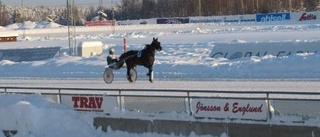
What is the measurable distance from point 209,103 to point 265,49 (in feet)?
47.7

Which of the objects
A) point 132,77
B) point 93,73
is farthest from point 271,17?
point 132,77

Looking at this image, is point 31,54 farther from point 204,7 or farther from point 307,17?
point 204,7

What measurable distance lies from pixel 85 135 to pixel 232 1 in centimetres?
10328

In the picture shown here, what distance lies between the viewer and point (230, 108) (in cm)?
1242

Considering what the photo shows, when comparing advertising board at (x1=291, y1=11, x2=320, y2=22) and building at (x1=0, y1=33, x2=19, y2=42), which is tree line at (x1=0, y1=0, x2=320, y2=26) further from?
advertising board at (x1=291, y1=11, x2=320, y2=22)

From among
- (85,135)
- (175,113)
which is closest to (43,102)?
(85,135)

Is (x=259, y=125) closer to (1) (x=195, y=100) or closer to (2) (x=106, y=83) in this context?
(1) (x=195, y=100)

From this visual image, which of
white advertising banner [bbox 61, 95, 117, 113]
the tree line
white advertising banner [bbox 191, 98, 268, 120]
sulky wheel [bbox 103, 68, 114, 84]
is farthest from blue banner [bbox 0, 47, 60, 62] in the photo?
the tree line

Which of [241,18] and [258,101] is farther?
[241,18]

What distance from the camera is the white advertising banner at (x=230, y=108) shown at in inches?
477

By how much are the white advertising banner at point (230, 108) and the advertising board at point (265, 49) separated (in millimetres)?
13433

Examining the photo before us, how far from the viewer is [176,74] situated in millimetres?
23734

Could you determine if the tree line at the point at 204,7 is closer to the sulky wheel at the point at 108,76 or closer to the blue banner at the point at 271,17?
the blue banner at the point at 271,17

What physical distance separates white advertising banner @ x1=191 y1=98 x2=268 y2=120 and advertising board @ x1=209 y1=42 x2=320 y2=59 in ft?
44.1
